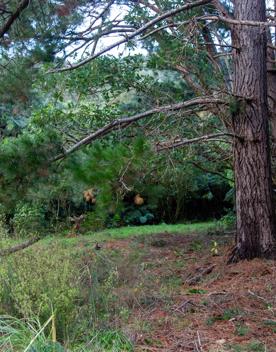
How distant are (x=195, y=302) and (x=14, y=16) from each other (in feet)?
12.7

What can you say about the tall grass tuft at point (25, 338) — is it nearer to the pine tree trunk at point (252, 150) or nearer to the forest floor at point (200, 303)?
the forest floor at point (200, 303)

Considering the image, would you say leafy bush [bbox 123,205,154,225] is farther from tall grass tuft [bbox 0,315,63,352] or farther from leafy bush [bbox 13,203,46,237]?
tall grass tuft [bbox 0,315,63,352]

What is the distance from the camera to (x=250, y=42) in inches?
319

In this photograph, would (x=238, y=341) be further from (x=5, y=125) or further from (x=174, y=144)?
(x=5, y=125)

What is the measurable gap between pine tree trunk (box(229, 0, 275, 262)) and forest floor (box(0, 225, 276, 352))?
1.26ft

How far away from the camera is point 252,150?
8008 millimetres

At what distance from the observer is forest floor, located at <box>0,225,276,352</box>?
211 inches

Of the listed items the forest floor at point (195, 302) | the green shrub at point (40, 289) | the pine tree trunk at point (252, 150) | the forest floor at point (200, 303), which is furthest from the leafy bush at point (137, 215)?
the green shrub at point (40, 289)

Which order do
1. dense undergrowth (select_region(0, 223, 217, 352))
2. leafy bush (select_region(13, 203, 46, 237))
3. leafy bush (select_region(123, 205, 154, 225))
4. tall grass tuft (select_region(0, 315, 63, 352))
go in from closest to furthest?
1. tall grass tuft (select_region(0, 315, 63, 352))
2. dense undergrowth (select_region(0, 223, 217, 352))
3. leafy bush (select_region(13, 203, 46, 237))
4. leafy bush (select_region(123, 205, 154, 225))

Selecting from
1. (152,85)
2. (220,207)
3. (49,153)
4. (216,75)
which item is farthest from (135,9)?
(220,207)

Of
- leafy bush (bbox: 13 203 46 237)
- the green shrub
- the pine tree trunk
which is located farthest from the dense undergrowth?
leafy bush (bbox: 13 203 46 237)

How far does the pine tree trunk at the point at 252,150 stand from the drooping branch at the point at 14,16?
306 cm

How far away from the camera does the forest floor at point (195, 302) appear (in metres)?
5.35

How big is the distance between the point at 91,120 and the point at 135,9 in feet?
7.64
